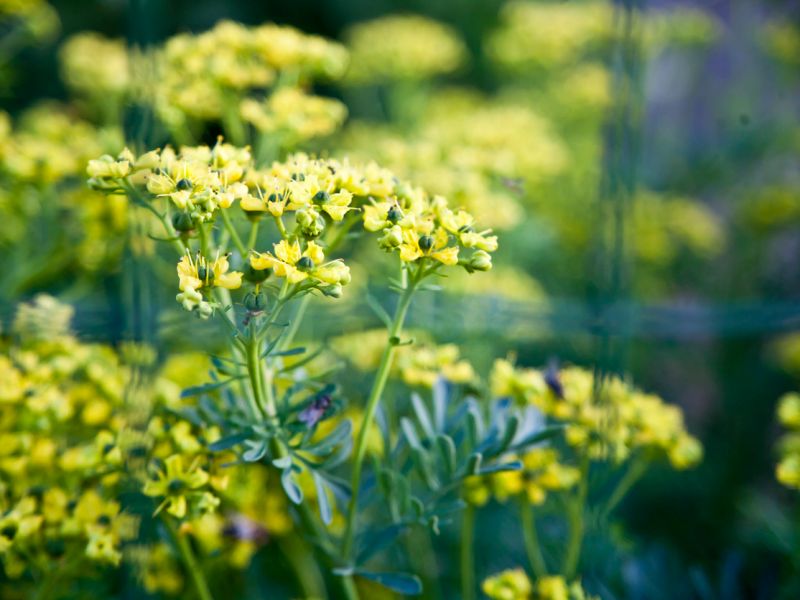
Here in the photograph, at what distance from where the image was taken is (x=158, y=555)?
2.73 ft

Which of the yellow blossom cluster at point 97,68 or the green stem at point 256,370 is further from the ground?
the yellow blossom cluster at point 97,68

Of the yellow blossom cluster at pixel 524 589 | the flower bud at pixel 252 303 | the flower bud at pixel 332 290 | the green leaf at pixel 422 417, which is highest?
the flower bud at pixel 332 290

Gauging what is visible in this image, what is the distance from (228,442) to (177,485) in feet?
0.21

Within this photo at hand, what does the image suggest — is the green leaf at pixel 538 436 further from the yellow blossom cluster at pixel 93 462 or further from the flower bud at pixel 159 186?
the flower bud at pixel 159 186

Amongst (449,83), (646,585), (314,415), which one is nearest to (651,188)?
(449,83)

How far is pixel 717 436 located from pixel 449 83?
1.86 metres

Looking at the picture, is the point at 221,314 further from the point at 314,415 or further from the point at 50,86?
the point at 50,86

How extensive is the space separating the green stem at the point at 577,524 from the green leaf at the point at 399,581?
0.22 meters

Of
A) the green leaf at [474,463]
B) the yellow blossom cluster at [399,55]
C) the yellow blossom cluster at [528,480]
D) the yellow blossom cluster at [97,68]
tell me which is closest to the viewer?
the green leaf at [474,463]

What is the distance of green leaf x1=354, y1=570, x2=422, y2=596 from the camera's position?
0.65 meters

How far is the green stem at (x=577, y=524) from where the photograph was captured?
2.64 feet

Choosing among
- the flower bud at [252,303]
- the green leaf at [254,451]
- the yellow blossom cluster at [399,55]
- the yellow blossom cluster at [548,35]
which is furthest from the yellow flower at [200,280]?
the yellow blossom cluster at [548,35]

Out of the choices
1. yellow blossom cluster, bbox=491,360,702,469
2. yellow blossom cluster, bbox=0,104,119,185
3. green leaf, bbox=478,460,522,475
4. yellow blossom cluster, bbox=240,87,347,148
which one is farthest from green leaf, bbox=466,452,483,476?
Result: yellow blossom cluster, bbox=0,104,119,185

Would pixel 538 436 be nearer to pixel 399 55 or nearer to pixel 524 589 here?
pixel 524 589
